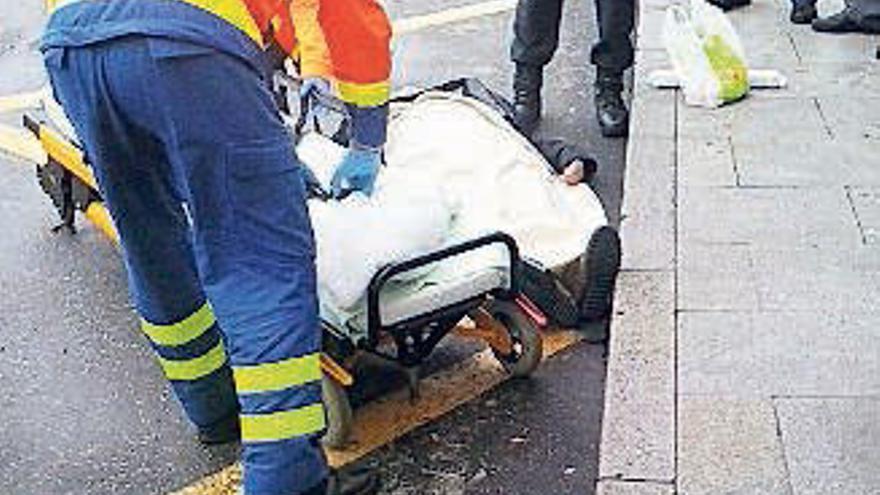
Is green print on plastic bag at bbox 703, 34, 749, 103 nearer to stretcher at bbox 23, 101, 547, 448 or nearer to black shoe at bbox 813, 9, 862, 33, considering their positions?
black shoe at bbox 813, 9, 862, 33

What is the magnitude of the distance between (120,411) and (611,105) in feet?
8.48

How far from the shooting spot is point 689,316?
3.91 meters

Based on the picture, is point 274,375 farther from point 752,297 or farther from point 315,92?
point 752,297

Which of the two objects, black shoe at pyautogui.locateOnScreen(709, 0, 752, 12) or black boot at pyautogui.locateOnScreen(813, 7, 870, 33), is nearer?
black boot at pyautogui.locateOnScreen(813, 7, 870, 33)

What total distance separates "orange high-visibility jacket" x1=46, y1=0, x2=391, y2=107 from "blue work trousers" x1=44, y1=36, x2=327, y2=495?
0.13m

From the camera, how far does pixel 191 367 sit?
365 cm

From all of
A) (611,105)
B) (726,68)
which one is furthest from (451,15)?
(726,68)

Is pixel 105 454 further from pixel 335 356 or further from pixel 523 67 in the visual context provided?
pixel 523 67

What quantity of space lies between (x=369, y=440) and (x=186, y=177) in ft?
3.55

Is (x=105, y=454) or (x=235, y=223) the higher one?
(x=235, y=223)

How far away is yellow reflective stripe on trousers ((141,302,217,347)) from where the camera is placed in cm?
358

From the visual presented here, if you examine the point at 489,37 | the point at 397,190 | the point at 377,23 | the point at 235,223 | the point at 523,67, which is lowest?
the point at 489,37

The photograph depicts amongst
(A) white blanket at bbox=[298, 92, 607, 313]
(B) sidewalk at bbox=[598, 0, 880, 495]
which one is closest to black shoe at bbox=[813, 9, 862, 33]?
(B) sidewalk at bbox=[598, 0, 880, 495]

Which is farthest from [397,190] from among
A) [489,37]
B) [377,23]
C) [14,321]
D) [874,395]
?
[489,37]
